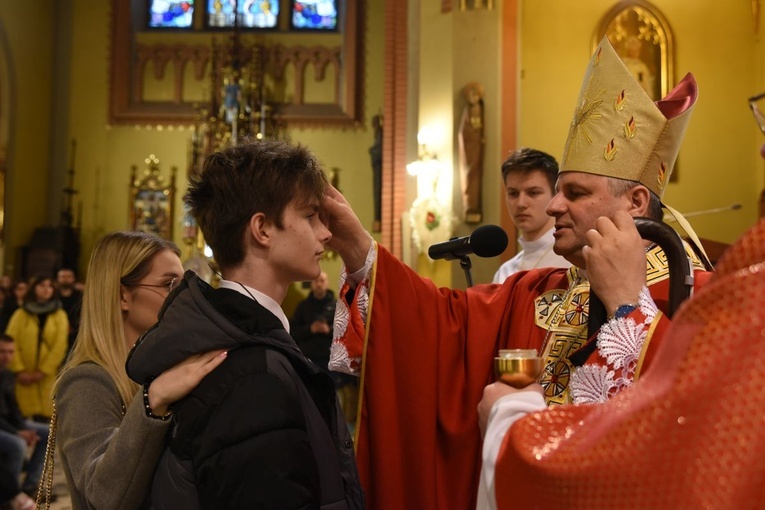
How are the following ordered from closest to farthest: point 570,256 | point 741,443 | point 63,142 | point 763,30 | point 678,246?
1. point 741,443
2. point 678,246
3. point 570,256
4. point 763,30
5. point 63,142

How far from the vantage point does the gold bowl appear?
4.34 feet

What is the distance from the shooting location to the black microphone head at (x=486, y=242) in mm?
2455

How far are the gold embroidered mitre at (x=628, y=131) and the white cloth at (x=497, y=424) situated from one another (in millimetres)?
1203

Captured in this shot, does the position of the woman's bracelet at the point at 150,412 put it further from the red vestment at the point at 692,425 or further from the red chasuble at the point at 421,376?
the red vestment at the point at 692,425

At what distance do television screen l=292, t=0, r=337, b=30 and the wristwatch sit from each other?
14.3 metres

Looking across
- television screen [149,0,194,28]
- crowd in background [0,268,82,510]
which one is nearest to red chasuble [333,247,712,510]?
crowd in background [0,268,82,510]

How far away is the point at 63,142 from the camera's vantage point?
15.2 m

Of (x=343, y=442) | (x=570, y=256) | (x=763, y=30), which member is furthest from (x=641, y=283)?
(x=763, y=30)

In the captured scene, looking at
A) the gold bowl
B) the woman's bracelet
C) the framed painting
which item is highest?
the framed painting

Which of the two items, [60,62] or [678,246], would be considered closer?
[678,246]

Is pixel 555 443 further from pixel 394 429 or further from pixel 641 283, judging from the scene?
pixel 394 429

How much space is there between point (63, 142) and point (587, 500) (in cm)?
1545

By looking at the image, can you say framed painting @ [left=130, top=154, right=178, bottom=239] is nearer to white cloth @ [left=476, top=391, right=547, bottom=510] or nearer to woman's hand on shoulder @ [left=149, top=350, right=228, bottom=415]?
woman's hand on shoulder @ [left=149, top=350, right=228, bottom=415]

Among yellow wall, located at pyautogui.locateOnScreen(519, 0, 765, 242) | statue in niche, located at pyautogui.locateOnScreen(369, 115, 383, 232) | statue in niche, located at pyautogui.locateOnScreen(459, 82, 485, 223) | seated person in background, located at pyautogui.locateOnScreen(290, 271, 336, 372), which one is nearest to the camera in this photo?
seated person in background, located at pyautogui.locateOnScreen(290, 271, 336, 372)
